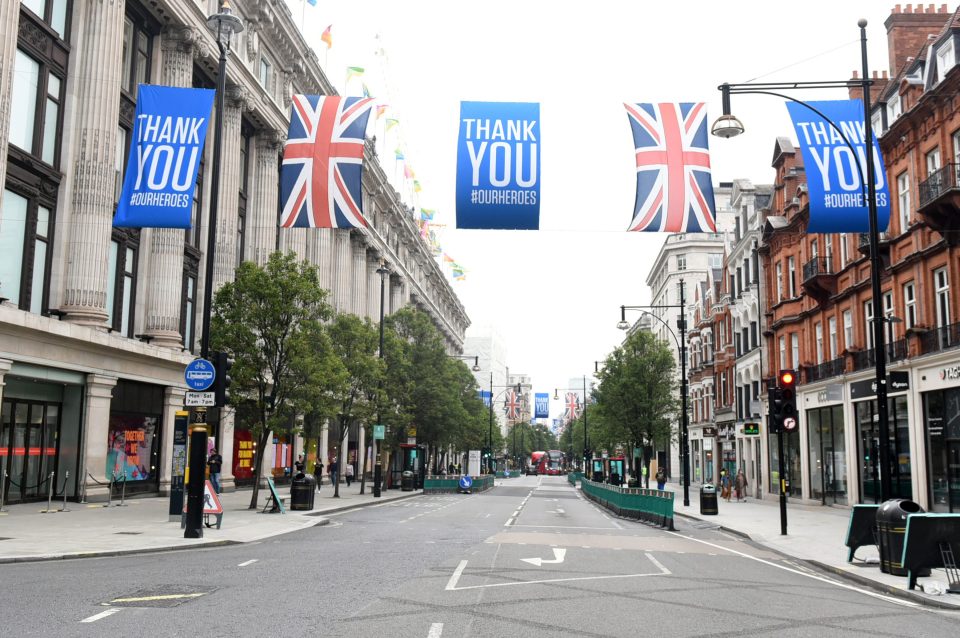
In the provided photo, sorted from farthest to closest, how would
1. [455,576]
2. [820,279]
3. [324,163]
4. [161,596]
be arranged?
[820,279]
[324,163]
[455,576]
[161,596]

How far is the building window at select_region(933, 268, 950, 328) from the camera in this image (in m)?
27.2

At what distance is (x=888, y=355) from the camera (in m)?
31.2

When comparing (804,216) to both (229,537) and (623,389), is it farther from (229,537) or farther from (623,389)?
(229,537)

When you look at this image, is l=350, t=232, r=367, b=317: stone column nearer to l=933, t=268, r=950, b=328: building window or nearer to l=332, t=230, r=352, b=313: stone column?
l=332, t=230, r=352, b=313: stone column

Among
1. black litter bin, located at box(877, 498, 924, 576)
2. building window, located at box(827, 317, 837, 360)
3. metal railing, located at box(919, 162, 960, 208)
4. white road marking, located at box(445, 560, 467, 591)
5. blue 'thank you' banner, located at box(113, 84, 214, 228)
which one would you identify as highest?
metal railing, located at box(919, 162, 960, 208)

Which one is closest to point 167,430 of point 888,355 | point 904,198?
point 888,355

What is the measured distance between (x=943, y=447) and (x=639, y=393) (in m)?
28.8

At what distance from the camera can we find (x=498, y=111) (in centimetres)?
1794

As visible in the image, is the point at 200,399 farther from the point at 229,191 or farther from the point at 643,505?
the point at 229,191

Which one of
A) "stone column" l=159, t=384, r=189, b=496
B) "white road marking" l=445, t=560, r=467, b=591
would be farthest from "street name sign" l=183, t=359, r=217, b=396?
"stone column" l=159, t=384, r=189, b=496

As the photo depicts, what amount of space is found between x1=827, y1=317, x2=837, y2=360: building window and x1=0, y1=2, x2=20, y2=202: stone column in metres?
32.0

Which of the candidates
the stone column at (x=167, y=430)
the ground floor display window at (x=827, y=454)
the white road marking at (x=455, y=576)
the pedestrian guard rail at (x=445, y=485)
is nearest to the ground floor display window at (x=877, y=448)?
the ground floor display window at (x=827, y=454)

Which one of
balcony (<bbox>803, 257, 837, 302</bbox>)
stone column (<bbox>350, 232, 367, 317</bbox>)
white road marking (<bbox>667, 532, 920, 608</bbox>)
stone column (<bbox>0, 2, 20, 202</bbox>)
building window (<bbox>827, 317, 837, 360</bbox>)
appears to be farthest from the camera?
stone column (<bbox>350, 232, 367, 317</bbox>)

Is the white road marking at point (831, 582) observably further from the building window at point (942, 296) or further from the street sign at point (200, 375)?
the building window at point (942, 296)
